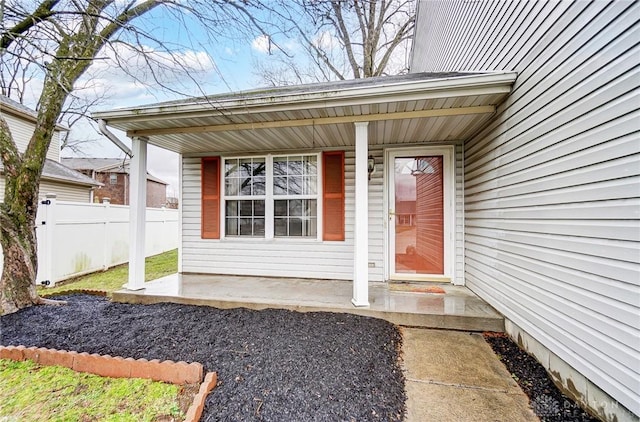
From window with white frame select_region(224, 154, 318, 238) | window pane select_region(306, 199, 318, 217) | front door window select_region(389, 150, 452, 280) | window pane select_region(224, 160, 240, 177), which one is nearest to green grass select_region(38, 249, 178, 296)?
window with white frame select_region(224, 154, 318, 238)

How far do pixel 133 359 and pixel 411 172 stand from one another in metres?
4.33

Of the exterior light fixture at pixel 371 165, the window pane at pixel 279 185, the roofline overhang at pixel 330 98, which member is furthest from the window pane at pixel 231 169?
the exterior light fixture at pixel 371 165

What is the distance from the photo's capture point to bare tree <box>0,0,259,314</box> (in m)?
3.20

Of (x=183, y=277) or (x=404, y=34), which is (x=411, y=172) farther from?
(x=404, y=34)

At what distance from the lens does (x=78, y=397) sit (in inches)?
76.5

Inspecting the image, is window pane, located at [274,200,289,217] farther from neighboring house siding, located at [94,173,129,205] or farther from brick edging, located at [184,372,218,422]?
Result: neighboring house siding, located at [94,173,129,205]

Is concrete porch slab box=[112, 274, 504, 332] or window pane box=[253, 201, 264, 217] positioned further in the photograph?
window pane box=[253, 201, 264, 217]

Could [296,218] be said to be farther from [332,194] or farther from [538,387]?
[538,387]

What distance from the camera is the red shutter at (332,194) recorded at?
4.94 metres

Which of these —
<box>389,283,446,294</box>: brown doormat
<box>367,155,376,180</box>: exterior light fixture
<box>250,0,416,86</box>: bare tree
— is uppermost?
<box>250,0,416,86</box>: bare tree

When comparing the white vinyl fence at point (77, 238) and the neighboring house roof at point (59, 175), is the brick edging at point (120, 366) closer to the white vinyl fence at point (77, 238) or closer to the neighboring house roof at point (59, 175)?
the white vinyl fence at point (77, 238)

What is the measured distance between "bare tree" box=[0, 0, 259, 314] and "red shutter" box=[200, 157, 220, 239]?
2.07 metres

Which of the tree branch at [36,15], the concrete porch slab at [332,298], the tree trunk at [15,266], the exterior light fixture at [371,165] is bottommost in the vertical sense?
the concrete porch slab at [332,298]

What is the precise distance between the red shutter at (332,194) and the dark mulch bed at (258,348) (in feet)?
6.20
